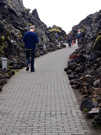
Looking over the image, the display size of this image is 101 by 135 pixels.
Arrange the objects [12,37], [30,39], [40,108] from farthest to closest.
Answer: [12,37] → [30,39] → [40,108]

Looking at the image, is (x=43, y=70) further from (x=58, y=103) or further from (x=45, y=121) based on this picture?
(x=45, y=121)

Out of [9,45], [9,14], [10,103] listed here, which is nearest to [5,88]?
[10,103]

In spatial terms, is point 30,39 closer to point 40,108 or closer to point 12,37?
point 12,37

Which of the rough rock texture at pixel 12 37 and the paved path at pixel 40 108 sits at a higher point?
the rough rock texture at pixel 12 37

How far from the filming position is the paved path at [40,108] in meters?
7.83

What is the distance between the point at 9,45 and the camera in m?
22.0

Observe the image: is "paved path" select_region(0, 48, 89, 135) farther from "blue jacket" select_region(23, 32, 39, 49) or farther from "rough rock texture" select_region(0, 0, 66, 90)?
"blue jacket" select_region(23, 32, 39, 49)

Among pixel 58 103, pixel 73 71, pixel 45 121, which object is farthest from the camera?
pixel 73 71

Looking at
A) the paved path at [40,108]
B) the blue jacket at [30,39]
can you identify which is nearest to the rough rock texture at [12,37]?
the blue jacket at [30,39]

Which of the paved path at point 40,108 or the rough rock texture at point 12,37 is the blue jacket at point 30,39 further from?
the paved path at point 40,108

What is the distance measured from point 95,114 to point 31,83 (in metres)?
6.00

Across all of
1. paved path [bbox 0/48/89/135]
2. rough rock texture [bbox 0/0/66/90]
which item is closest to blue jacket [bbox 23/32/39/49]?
rough rock texture [bbox 0/0/66/90]

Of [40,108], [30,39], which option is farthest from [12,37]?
[40,108]

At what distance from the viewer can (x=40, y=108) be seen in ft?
32.4
